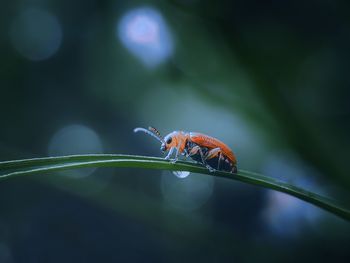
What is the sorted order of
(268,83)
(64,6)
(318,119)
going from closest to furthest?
(268,83)
(318,119)
(64,6)

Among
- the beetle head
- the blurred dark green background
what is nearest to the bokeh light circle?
the blurred dark green background

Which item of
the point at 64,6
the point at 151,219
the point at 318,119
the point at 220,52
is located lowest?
the point at 151,219

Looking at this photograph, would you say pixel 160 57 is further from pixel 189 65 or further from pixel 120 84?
pixel 120 84

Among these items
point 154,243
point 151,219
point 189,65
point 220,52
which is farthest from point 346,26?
point 154,243

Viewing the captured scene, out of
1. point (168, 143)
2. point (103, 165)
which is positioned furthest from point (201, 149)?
point (103, 165)

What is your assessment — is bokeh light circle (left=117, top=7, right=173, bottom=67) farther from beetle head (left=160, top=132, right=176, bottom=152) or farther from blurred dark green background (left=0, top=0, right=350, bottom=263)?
beetle head (left=160, top=132, right=176, bottom=152)

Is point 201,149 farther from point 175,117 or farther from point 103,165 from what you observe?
point 175,117

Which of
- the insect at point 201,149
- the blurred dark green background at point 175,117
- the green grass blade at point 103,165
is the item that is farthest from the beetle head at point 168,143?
the green grass blade at point 103,165
